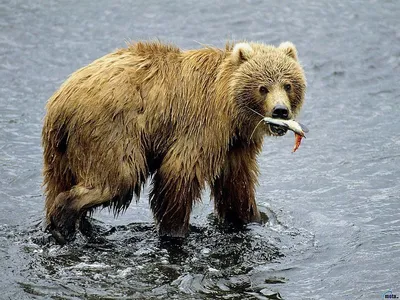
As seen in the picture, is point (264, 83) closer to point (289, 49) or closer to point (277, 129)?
point (277, 129)

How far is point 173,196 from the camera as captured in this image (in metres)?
8.87

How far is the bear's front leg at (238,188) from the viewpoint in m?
9.14

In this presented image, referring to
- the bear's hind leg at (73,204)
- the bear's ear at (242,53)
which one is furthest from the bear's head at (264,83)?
the bear's hind leg at (73,204)

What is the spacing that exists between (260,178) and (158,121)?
2658mm

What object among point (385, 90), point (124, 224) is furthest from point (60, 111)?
point (385, 90)

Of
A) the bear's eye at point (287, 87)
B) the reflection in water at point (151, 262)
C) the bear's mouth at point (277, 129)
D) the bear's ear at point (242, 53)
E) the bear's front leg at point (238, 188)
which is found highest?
the bear's ear at point (242, 53)

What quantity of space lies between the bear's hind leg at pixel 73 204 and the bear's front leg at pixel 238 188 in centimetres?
131

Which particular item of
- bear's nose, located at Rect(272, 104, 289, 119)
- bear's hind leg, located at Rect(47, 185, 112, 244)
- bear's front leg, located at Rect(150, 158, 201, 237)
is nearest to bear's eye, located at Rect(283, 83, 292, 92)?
bear's nose, located at Rect(272, 104, 289, 119)

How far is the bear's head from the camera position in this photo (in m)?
8.59

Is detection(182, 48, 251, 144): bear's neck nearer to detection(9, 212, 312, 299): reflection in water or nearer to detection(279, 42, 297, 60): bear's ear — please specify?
detection(279, 42, 297, 60): bear's ear

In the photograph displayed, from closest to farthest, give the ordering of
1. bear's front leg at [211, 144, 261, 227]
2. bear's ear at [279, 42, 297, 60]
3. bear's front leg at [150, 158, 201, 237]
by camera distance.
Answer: bear's front leg at [150, 158, 201, 237], bear's ear at [279, 42, 297, 60], bear's front leg at [211, 144, 261, 227]

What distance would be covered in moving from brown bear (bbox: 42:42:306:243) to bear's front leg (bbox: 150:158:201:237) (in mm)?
10

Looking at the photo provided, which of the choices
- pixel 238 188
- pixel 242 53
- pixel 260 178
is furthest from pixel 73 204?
pixel 260 178

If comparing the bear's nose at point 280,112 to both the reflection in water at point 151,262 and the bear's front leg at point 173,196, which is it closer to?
the bear's front leg at point 173,196
